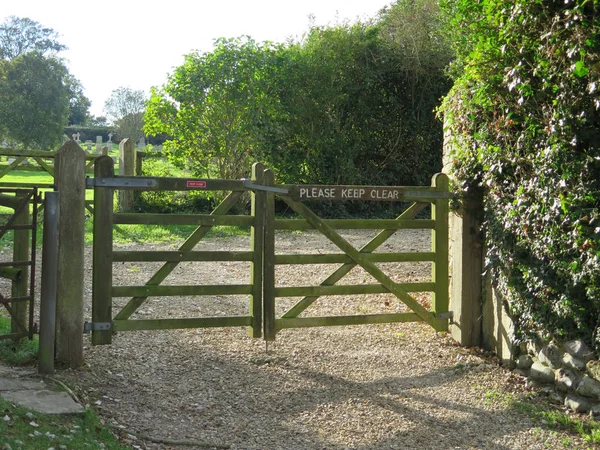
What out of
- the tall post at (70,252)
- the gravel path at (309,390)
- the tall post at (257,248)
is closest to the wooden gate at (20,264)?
the tall post at (70,252)

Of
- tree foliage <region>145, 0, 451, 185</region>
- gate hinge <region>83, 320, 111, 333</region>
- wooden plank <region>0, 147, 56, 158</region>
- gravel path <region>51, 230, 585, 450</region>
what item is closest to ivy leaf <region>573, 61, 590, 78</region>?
gravel path <region>51, 230, 585, 450</region>

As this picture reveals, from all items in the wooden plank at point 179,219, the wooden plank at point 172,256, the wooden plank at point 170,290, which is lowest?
the wooden plank at point 170,290

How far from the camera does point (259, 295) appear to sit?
21.6 ft

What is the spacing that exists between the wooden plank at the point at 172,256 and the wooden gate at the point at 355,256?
11.7 inches

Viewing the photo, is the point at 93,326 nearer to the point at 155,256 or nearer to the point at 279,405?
the point at 155,256

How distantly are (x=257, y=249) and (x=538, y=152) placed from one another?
2638 millimetres

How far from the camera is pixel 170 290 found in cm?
633

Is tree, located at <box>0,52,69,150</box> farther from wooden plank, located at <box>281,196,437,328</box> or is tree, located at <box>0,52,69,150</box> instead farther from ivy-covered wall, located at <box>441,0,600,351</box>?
ivy-covered wall, located at <box>441,0,600,351</box>

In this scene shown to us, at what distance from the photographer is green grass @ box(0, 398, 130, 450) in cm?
426

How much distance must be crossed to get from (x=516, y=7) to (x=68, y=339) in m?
4.66

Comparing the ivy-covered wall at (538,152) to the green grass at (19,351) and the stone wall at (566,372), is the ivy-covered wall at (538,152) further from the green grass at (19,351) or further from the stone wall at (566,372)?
the green grass at (19,351)

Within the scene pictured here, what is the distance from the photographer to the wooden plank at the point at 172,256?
6.20m

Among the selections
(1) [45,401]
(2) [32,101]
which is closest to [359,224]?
(1) [45,401]

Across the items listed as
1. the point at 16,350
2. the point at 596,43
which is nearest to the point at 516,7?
the point at 596,43
